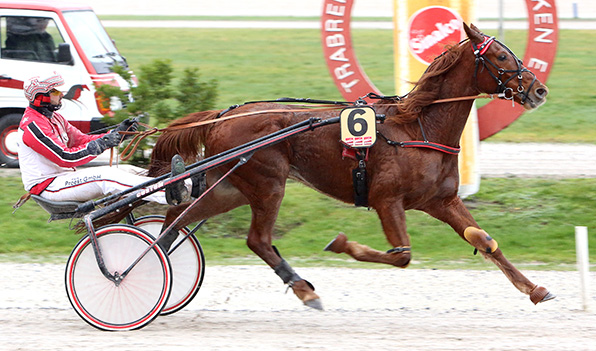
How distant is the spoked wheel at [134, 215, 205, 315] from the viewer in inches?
252

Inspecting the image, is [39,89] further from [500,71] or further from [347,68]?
[347,68]

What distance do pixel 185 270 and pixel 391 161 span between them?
1737 mm

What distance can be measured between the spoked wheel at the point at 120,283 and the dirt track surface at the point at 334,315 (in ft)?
0.41

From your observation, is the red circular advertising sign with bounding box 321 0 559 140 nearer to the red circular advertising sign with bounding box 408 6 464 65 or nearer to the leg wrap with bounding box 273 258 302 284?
the red circular advertising sign with bounding box 408 6 464 65

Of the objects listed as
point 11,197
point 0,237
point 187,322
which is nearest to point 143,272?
point 187,322

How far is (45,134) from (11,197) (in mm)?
4345

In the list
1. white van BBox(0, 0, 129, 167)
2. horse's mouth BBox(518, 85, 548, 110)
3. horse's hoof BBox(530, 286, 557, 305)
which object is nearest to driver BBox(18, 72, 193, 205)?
horse's mouth BBox(518, 85, 548, 110)

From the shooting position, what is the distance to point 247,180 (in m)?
6.29

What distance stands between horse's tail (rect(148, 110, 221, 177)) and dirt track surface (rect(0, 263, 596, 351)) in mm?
1101

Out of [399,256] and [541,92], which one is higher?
[541,92]

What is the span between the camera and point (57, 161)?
585 cm

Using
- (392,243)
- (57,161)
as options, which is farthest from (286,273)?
(57,161)

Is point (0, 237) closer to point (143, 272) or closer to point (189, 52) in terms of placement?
point (143, 272)

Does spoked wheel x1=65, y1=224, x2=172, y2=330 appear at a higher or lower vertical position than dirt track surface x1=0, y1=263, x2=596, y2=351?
higher
